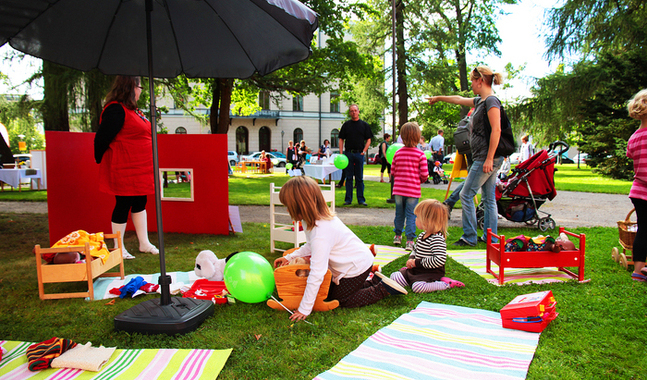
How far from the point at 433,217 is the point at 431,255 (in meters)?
0.35

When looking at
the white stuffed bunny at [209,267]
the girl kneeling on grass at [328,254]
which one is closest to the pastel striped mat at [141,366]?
the girl kneeling on grass at [328,254]

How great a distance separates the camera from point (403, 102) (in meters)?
20.7

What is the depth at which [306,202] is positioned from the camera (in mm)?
3053

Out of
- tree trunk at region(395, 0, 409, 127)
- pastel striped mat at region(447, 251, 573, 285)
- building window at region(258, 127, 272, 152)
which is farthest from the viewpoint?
building window at region(258, 127, 272, 152)

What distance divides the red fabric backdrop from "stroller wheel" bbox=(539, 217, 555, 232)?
483 centimetres

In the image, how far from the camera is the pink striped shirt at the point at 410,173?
507 cm

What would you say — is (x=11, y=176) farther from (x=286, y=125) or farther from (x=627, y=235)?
(x=286, y=125)

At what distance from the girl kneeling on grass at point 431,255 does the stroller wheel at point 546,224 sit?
3.33 m

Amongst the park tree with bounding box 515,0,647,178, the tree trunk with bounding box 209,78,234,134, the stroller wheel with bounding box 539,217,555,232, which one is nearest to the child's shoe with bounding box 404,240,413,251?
the stroller wheel with bounding box 539,217,555,232

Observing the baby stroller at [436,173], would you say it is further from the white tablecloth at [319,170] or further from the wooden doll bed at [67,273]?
the wooden doll bed at [67,273]

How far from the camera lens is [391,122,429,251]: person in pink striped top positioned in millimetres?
5082

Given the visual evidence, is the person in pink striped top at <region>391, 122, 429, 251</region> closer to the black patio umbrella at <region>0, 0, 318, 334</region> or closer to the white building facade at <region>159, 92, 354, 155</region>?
the black patio umbrella at <region>0, 0, 318, 334</region>

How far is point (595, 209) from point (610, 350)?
699cm

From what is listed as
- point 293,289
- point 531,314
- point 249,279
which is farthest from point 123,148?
point 531,314
